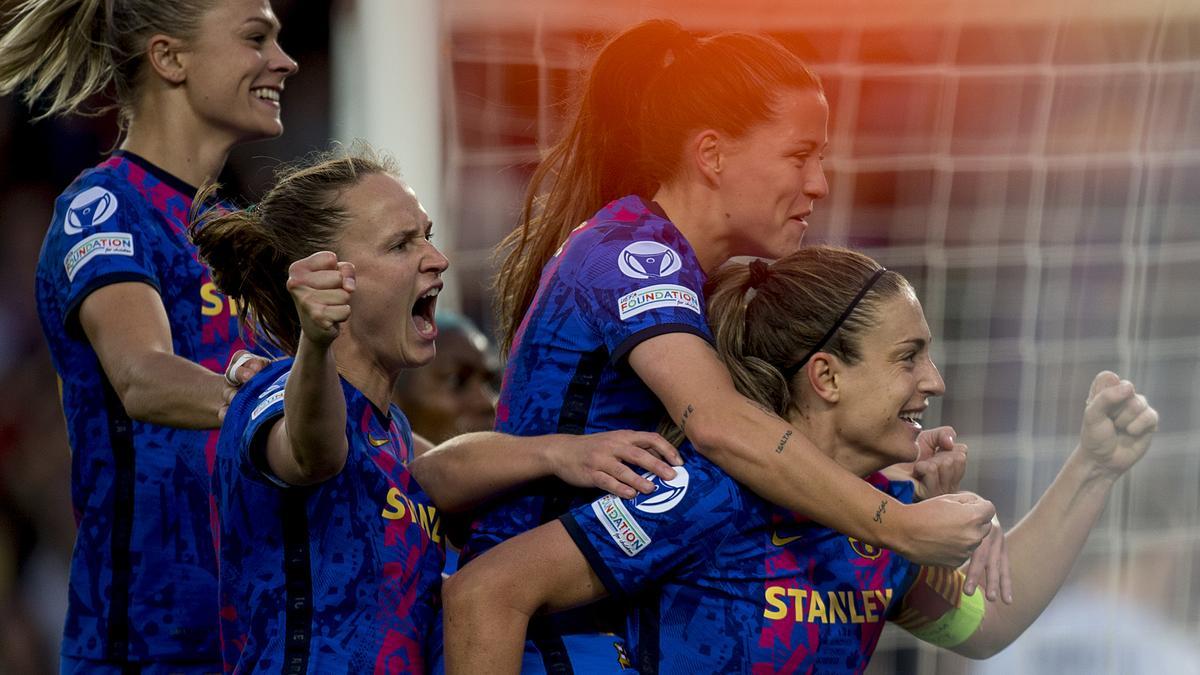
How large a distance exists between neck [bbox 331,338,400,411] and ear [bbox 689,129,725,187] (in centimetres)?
68

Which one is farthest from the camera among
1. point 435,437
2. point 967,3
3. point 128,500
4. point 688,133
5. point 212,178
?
point 967,3

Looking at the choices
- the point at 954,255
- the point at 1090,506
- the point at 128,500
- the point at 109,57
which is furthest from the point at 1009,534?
the point at 954,255

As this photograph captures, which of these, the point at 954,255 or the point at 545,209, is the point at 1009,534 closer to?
the point at 545,209

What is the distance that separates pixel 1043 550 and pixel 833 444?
530mm

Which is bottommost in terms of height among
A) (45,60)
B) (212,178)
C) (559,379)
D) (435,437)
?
(435,437)

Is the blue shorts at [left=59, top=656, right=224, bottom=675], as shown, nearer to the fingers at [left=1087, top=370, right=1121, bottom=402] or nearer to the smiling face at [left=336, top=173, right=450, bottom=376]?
the smiling face at [left=336, top=173, right=450, bottom=376]

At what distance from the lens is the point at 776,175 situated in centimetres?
276

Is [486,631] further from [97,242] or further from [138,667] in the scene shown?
[97,242]

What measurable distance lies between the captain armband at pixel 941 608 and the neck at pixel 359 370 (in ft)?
3.42

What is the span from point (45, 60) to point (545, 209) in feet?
4.06

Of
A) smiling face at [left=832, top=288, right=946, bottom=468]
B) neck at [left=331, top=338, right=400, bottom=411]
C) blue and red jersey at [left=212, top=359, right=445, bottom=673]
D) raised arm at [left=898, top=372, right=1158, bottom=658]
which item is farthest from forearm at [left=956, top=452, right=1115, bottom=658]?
neck at [left=331, top=338, right=400, bottom=411]

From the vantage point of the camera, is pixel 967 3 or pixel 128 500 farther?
pixel 967 3

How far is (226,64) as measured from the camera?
3.33m

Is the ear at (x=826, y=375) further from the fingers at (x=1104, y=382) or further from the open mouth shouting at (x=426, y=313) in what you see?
the open mouth shouting at (x=426, y=313)
